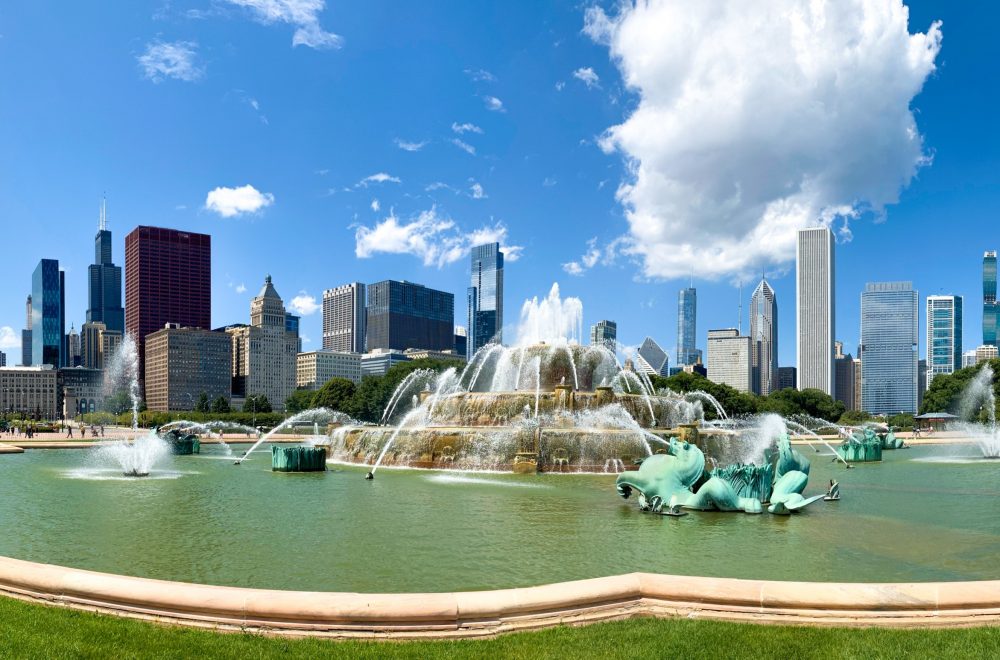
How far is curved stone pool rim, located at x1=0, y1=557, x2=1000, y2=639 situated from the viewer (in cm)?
778

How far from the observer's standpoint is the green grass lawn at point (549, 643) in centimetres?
702

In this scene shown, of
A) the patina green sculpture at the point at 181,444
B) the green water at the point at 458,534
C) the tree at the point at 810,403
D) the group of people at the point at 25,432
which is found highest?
the green water at the point at 458,534

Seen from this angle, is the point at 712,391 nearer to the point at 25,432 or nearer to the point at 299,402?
the point at 25,432

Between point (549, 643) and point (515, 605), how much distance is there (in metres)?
0.72

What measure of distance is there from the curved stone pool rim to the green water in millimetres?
2265

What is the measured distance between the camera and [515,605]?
8016 mm

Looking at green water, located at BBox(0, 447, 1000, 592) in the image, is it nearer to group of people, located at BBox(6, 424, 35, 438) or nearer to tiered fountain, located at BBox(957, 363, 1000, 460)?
group of people, located at BBox(6, 424, 35, 438)

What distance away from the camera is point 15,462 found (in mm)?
35781

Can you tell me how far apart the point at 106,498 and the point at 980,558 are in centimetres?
2074

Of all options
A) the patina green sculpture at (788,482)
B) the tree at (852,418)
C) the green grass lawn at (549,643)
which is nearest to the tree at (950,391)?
the tree at (852,418)

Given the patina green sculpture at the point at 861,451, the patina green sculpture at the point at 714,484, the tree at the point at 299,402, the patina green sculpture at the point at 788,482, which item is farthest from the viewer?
the tree at the point at 299,402

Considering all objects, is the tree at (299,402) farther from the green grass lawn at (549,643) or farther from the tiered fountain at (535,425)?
the green grass lawn at (549,643)

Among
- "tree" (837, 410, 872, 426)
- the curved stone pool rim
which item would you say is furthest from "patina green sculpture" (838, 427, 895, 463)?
"tree" (837, 410, 872, 426)

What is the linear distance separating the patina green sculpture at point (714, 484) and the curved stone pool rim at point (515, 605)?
9.10 meters
